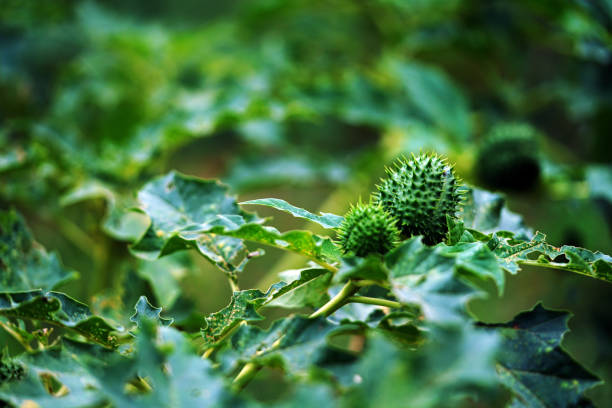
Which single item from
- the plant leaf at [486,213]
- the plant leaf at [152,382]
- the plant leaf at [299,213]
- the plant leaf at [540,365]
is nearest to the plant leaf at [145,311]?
the plant leaf at [152,382]

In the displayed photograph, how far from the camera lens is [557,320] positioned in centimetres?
83

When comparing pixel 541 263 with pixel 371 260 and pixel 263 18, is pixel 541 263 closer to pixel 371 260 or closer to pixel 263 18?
pixel 371 260

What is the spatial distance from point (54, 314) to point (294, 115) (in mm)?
1267

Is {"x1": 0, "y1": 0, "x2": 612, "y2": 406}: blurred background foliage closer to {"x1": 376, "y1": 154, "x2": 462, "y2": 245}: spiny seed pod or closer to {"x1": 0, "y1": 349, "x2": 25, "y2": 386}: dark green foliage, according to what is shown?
{"x1": 0, "y1": 349, "x2": 25, "y2": 386}: dark green foliage

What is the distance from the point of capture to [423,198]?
100 cm

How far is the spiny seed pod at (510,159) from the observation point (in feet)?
6.36

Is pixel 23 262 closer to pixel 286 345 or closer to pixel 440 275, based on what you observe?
pixel 286 345

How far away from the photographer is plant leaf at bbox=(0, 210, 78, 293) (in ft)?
3.76

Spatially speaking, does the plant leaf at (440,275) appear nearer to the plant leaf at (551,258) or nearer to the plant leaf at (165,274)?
the plant leaf at (551,258)

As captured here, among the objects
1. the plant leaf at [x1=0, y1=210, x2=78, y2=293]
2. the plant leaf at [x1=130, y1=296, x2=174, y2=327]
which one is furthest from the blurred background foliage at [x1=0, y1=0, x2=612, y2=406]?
the plant leaf at [x1=130, y1=296, x2=174, y2=327]

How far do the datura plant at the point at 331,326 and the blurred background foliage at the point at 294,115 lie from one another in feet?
1.34

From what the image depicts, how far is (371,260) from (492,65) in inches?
86.2

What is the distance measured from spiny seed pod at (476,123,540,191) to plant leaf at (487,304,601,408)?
3.94 feet


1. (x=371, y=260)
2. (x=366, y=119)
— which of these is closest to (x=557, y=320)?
(x=371, y=260)
